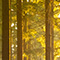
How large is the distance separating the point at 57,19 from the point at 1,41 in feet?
1.54

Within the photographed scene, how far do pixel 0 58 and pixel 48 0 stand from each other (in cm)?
59

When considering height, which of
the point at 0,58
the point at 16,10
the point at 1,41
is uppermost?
the point at 16,10

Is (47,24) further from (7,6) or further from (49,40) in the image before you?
(7,6)

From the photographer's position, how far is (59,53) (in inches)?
38.4

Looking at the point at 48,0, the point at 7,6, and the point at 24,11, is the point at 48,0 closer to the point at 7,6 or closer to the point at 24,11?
the point at 24,11

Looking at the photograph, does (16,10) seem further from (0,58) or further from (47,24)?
(0,58)

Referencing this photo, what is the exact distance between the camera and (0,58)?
105 centimetres

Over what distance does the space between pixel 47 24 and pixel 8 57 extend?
40cm

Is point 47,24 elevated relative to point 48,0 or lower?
lower

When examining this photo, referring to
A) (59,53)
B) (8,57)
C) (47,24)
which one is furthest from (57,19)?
Result: (8,57)

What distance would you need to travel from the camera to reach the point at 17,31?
3.36ft

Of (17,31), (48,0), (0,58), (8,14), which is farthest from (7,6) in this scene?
(0,58)

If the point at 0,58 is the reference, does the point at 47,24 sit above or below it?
above

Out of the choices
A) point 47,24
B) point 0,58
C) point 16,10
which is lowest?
point 0,58
